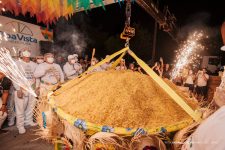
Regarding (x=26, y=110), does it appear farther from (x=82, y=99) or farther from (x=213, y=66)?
(x=213, y=66)

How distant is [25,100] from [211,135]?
5089mm

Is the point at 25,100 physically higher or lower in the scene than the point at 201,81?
lower

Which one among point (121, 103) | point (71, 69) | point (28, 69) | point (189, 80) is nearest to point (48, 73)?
point (28, 69)

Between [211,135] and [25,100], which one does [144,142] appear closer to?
[211,135]

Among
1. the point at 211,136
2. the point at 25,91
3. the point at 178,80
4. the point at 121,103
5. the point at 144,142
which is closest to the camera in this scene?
the point at 211,136

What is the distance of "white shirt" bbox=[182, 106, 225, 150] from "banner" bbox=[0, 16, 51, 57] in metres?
6.85

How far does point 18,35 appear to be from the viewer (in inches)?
285

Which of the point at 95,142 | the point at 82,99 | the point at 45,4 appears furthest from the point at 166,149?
the point at 45,4

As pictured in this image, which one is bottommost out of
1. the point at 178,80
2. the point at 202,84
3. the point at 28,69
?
the point at 202,84

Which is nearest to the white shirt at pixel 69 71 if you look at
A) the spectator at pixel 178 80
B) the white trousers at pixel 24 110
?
the white trousers at pixel 24 110

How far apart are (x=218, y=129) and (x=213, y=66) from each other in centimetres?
1878

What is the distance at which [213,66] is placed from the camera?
Answer: 17609 mm

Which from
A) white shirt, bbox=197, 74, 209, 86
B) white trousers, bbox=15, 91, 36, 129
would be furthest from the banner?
white shirt, bbox=197, 74, 209, 86

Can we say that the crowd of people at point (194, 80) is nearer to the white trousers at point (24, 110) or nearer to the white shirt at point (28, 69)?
the white shirt at point (28, 69)
